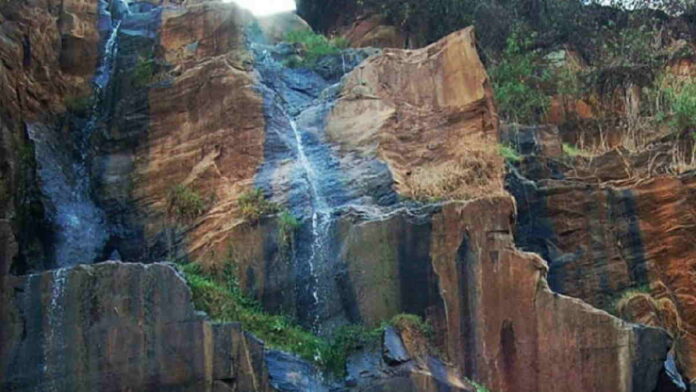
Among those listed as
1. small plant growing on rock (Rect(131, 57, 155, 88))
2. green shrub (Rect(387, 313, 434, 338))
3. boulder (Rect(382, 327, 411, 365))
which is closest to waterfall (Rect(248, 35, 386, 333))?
green shrub (Rect(387, 313, 434, 338))

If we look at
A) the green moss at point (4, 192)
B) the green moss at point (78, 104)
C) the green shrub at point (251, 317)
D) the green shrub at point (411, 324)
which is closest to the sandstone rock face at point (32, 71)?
the green moss at point (4, 192)

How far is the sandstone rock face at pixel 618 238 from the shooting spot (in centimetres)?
2180

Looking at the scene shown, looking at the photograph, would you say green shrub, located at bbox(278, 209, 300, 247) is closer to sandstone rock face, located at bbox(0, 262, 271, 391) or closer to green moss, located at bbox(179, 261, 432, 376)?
green moss, located at bbox(179, 261, 432, 376)

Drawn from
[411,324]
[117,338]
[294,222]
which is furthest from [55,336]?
[411,324]

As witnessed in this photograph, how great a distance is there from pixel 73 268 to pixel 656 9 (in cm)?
2158

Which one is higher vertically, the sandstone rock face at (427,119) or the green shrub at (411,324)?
the sandstone rock face at (427,119)

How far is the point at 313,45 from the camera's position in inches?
1077

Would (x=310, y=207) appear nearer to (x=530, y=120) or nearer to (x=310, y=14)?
(x=530, y=120)

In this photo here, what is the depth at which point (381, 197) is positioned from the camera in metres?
20.2

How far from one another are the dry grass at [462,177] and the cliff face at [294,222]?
0.05 metres

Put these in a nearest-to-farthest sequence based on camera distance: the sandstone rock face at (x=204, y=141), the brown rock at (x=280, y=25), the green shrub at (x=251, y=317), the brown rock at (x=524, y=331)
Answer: the green shrub at (x=251, y=317) < the brown rock at (x=524, y=331) < the sandstone rock face at (x=204, y=141) < the brown rock at (x=280, y=25)

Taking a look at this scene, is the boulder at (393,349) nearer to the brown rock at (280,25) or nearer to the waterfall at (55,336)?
the waterfall at (55,336)

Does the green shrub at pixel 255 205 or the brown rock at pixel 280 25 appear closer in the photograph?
the green shrub at pixel 255 205

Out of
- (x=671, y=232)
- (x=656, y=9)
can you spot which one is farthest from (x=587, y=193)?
(x=656, y=9)
